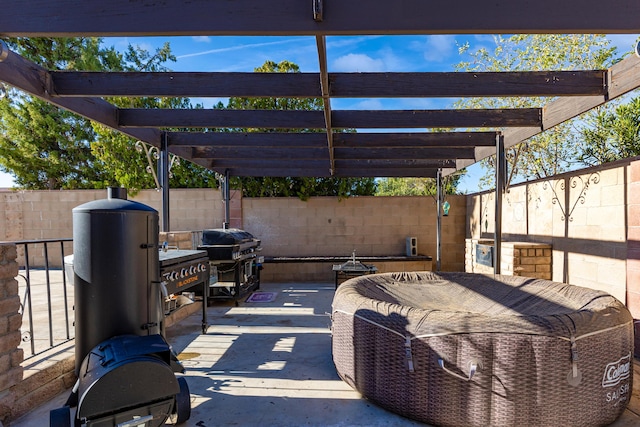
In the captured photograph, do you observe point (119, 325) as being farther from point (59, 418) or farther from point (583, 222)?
point (583, 222)

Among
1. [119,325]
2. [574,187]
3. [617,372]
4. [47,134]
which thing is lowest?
[617,372]

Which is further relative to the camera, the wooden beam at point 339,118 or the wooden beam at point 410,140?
the wooden beam at point 410,140

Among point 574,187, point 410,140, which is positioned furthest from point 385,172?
point 574,187

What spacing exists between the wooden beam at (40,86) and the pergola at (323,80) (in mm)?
11

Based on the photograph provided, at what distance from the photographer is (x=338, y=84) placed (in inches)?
131

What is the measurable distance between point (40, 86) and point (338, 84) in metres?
2.84

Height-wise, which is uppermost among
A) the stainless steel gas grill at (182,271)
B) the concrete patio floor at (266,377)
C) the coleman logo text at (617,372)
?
the stainless steel gas grill at (182,271)

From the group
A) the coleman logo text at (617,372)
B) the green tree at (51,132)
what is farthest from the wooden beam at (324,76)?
the green tree at (51,132)

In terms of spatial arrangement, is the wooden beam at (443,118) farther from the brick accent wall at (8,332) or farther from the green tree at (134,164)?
the green tree at (134,164)

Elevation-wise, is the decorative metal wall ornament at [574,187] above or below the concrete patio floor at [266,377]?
above

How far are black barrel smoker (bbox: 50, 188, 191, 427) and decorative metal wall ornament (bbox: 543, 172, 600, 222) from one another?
197 inches

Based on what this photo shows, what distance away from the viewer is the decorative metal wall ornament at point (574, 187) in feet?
13.9

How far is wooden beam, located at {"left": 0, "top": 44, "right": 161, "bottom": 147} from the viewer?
9.27 feet

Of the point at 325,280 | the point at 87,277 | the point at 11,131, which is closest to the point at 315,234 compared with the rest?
the point at 325,280
